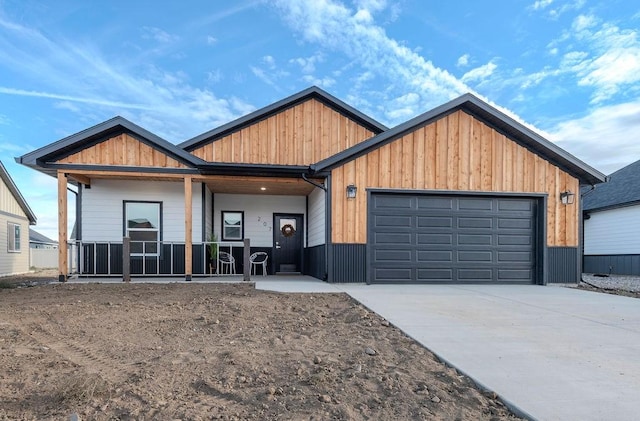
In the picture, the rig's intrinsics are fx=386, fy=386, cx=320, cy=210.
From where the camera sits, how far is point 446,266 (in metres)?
9.71

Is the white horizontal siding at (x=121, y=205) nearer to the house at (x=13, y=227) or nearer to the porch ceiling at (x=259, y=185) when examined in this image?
the porch ceiling at (x=259, y=185)

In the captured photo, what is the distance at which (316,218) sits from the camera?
11.1m

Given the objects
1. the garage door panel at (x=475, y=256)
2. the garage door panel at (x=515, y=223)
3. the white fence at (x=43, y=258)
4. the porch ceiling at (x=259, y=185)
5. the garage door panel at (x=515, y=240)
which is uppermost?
the porch ceiling at (x=259, y=185)

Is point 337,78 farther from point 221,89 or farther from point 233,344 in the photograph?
point 233,344

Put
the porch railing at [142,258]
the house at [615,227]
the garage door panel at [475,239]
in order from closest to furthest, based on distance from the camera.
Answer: the garage door panel at [475,239], the porch railing at [142,258], the house at [615,227]

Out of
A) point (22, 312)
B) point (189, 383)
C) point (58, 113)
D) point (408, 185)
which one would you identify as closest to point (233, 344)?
point (189, 383)

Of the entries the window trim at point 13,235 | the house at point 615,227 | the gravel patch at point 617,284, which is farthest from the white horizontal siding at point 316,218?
the window trim at point 13,235

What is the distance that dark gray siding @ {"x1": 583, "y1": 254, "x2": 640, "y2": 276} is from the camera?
15258 mm

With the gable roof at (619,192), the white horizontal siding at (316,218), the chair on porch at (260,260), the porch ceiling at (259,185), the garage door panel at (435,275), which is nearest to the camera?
the garage door panel at (435,275)

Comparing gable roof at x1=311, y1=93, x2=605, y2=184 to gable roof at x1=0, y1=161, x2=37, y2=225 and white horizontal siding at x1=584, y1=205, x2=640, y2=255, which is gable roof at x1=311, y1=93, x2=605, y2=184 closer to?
white horizontal siding at x1=584, y1=205, x2=640, y2=255

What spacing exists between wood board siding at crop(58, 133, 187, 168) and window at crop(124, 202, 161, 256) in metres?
1.95

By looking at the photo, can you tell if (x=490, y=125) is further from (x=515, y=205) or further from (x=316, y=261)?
(x=316, y=261)

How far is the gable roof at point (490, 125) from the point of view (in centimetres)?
923

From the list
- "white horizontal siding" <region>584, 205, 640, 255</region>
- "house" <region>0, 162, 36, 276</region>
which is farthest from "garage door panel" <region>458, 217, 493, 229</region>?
"house" <region>0, 162, 36, 276</region>
